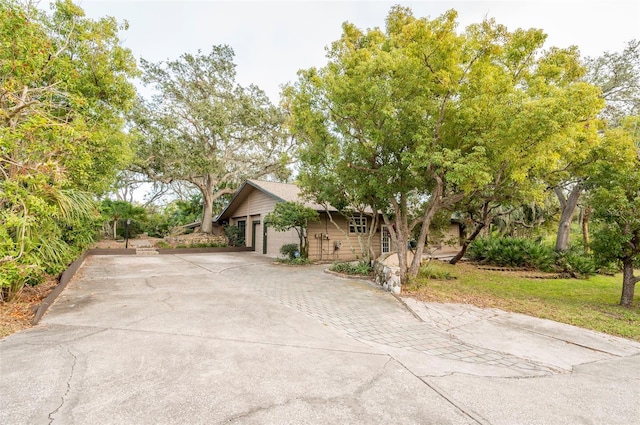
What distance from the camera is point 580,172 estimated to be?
860 centimetres

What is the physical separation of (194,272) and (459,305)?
7.97 metres

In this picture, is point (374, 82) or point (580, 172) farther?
point (580, 172)

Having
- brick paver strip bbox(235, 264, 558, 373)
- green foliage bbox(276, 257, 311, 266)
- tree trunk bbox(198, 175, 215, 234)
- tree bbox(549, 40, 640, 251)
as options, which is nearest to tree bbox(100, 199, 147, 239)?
tree trunk bbox(198, 175, 215, 234)

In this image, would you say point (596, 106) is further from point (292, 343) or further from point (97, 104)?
point (97, 104)

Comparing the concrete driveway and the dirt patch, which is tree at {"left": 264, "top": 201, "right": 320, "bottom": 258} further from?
the dirt patch

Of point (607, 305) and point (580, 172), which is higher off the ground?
point (580, 172)

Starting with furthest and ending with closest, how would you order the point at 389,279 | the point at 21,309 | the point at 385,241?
1. the point at 385,241
2. the point at 389,279
3. the point at 21,309

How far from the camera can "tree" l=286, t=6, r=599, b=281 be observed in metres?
6.65

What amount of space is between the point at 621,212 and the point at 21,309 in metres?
11.7

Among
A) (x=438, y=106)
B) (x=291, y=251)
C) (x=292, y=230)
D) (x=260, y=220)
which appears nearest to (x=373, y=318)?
(x=438, y=106)

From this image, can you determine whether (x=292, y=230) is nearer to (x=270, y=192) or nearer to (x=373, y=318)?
(x=270, y=192)

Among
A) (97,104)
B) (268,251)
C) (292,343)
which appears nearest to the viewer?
(292,343)

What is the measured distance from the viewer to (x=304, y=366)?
11.5 ft

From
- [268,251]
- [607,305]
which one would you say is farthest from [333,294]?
[268,251]
